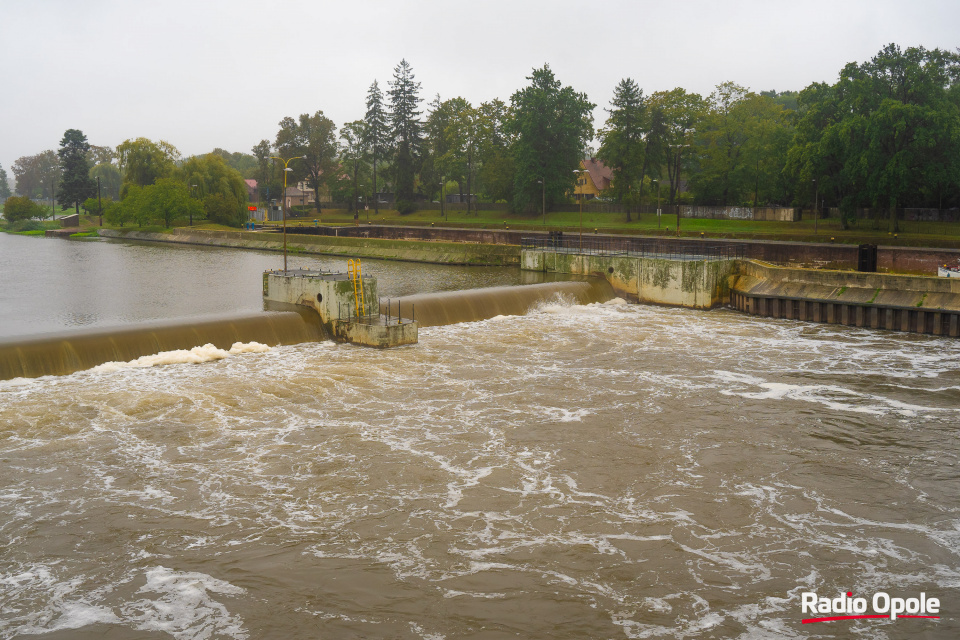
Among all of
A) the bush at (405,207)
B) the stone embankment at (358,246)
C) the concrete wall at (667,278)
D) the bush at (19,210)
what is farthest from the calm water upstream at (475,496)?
the bush at (19,210)

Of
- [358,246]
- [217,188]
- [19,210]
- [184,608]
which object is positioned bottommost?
[184,608]

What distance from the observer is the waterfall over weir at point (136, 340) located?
2428 centimetres

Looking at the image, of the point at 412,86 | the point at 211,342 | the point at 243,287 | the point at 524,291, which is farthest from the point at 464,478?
the point at 412,86

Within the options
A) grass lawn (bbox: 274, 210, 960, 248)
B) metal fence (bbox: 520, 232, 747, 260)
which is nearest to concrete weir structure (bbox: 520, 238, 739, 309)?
metal fence (bbox: 520, 232, 747, 260)

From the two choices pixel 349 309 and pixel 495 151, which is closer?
pixel 349 309

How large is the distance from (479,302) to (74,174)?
11134 cm

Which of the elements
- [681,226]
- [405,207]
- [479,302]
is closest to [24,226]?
[405,207]

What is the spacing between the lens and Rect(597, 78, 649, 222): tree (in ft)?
278

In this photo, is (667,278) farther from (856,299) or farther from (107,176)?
(107,176)

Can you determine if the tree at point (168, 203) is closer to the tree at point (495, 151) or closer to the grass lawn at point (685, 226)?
the grass lawn at point (685, 226)

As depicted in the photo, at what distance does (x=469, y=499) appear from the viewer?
1675 centimetres

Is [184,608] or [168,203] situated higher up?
[168,203]

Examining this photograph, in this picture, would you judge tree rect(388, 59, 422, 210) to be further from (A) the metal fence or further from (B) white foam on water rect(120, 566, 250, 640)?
(B) white foam on water rect(120, 566, 250, 640)

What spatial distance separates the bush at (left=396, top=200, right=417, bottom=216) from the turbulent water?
8441cm
